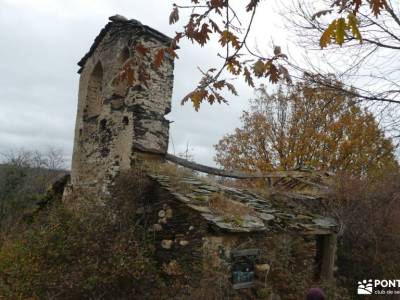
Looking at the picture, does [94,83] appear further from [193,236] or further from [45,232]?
[193,236]

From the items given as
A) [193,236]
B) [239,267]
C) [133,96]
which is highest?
[133,96]

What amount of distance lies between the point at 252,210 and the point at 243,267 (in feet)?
3.70

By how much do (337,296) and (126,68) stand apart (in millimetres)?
5704

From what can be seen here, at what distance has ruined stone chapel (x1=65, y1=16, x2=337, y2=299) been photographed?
5.56m

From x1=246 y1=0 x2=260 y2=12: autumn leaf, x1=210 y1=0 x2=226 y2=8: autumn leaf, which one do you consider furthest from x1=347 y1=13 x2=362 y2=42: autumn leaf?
x1=210 y1=0 x2=226 y2=8: autumn leaf

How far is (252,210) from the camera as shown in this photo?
6426mm

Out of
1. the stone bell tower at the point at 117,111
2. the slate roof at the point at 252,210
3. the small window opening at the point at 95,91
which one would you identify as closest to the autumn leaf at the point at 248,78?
the slate roof at the point at 252,210

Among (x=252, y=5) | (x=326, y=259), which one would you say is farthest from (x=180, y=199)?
(x=252, y=5)

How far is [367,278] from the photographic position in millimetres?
8023

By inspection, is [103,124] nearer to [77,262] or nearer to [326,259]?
[77,262]

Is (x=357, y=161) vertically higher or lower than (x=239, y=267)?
higher

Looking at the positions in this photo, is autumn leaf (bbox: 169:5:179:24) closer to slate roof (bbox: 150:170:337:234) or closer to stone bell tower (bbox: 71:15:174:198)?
slate roof (bbox: 150:170:337:234)

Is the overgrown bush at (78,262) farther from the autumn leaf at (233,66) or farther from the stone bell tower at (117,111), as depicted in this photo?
the autumn leaf at (233,66)

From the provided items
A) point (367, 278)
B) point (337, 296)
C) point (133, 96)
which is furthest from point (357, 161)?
point (133, 96)
